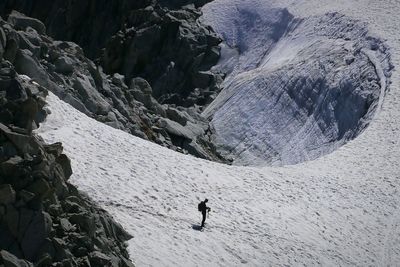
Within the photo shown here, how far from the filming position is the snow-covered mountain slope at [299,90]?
140 feet

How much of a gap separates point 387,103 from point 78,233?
26.7 metres

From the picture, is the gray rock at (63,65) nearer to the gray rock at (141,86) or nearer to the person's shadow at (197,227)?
the gray rock at (141,86)

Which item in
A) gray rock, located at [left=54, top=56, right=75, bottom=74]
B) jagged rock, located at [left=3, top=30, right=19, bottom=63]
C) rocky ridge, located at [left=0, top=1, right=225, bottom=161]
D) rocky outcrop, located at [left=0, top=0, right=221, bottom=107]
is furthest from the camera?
rocky outcrop, located at [left=0, top=0, right=221, bottom=107]

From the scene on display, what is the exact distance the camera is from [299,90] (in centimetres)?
4659

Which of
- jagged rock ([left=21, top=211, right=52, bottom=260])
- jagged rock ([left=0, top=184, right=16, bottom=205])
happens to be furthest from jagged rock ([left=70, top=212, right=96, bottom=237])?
jagged rock ([left=0, top=184, right=16, bottom=205])

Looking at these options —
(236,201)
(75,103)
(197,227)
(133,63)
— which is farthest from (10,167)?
(133,63)

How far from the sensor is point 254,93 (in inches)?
1903

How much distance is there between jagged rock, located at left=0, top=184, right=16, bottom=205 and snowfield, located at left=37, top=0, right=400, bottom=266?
14.9 ft

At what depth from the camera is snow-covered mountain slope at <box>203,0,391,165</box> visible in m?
42.5

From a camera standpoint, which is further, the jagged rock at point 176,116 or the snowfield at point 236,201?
the jagged rock at point 176,116

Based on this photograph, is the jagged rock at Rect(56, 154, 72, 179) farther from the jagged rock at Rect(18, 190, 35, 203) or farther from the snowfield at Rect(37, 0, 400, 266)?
the jagged rock at Rect(18, 190, 35, 203)

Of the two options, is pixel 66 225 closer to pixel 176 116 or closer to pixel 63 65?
pixel 63 65

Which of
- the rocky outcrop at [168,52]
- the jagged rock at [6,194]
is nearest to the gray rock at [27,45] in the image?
the jagged rock at [6,194]

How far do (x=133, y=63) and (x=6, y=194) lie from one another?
3735cm
